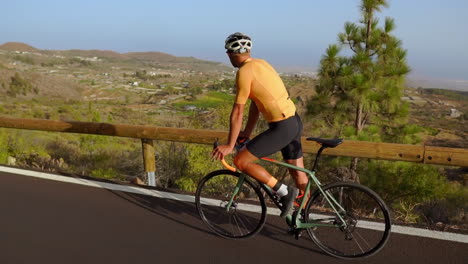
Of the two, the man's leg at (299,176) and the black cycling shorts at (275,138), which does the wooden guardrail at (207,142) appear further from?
the black cycling shorts at (275,138)

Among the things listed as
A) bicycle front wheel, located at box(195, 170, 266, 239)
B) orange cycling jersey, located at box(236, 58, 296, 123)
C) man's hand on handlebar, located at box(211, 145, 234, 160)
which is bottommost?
bicycle front wheel, located at box(195, 170, 266, 239)

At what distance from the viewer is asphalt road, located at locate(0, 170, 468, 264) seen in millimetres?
3334

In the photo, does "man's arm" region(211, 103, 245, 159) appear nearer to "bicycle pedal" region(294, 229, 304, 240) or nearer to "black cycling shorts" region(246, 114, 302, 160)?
"black cycling shorts" region(246, 114, 302, 160)

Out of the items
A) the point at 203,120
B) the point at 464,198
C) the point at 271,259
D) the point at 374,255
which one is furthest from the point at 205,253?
the point at 464,198

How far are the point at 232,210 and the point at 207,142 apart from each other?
122cm

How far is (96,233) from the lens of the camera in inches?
151

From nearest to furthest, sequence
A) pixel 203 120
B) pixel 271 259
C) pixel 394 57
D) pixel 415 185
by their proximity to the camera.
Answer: pixel 271 259
pixel 415 185
pixel 203 120
pixel 394 57

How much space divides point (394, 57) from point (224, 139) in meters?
9.66

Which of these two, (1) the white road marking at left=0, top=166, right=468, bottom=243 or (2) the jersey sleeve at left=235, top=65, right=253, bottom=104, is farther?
(1) the white road marking at left=0, top=166, right=468, bottom=243

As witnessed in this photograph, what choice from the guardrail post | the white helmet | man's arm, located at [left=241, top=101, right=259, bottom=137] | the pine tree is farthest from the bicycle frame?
the pine tree

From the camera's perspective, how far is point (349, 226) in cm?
334

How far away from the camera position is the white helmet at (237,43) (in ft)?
10.2

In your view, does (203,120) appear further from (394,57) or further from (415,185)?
(394,57)

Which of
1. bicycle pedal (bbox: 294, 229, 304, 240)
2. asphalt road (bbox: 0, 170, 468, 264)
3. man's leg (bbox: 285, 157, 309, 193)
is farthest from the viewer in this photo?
man's leg (bbox: 285, 157, 309, 193)
